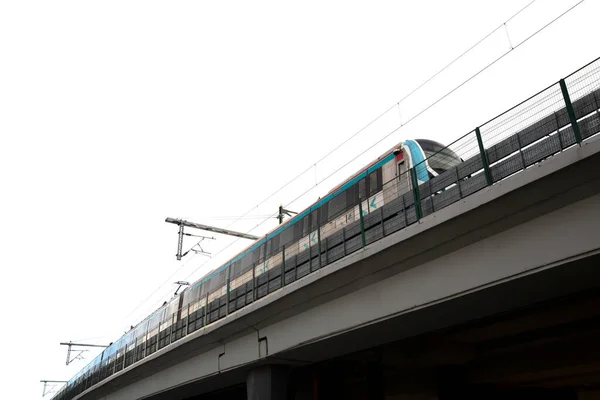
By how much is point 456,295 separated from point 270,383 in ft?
24.6

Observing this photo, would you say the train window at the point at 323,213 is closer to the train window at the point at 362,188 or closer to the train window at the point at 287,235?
the train window at the point at 362,188

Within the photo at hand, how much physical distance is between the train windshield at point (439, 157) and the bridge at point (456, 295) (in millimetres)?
1149

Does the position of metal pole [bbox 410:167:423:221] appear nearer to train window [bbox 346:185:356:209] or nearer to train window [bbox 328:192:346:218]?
train window [bbox 346:185:356:209]

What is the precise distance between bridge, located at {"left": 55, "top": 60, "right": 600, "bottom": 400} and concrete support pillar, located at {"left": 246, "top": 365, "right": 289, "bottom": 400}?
4 cm

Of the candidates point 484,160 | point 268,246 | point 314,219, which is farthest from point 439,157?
point 268,246

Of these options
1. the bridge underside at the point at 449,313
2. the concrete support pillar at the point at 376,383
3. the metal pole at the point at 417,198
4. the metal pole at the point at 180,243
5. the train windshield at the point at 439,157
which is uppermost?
the metal pole at the point at 180,243

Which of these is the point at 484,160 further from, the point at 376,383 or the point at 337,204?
the point at 376,383

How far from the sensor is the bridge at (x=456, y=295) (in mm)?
7703

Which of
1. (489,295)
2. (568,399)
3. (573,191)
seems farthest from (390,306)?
(568,399)

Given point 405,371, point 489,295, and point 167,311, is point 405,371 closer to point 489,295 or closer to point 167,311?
point 489,295

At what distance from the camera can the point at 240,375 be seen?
1625 cm

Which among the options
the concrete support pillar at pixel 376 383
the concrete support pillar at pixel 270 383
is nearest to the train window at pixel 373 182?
the concrete support pillar at pixel 376 383

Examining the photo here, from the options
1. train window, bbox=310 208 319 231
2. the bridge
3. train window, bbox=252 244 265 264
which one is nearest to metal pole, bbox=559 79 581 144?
the bridge

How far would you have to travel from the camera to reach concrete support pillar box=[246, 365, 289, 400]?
14234 millimetres
